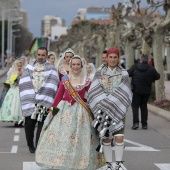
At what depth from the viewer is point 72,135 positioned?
29.6 ft

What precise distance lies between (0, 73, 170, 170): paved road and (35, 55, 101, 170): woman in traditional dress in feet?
2.68

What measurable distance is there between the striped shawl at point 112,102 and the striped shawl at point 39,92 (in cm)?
208

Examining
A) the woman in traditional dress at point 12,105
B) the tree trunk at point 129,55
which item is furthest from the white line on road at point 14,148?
the tree trunk at point 129,55

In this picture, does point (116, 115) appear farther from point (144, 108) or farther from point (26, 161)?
point (144, 108)

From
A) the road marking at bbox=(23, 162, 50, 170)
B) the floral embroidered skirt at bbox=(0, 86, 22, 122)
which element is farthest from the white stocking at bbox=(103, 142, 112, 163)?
the floral embroidered skirt at bbox=(0, 86, 22, 122)

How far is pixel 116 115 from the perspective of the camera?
29.5 ft

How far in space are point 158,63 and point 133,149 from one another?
11.1 m

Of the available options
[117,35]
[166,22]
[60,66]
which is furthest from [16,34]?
[60,66]

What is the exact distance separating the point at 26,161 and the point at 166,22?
13301 mm

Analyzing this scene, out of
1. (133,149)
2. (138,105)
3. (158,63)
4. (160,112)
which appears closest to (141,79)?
(138,105)

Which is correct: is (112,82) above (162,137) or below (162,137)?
above

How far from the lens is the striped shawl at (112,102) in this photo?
8969 mm

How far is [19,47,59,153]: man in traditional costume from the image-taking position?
11008 millimetres

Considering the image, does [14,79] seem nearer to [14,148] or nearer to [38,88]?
[14,148]
